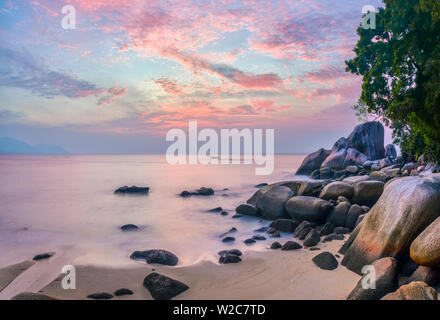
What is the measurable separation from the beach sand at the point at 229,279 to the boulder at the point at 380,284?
1.92ft

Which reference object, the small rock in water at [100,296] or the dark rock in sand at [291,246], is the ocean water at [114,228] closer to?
the dark rock in sand at [291,246]

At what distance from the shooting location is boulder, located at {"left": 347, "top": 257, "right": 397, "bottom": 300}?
16.7 ft

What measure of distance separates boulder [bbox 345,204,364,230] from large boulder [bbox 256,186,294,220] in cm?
315

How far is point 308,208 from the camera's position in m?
11.8

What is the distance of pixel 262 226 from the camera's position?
1269cm

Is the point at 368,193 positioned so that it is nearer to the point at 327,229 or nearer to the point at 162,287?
the point at 327,229

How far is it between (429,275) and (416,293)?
119cm

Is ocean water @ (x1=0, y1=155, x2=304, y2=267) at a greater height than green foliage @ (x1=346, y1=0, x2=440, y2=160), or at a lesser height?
A: lesser

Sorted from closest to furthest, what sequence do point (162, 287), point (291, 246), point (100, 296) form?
point (100, 296), point (162, 287), point (291, 246)

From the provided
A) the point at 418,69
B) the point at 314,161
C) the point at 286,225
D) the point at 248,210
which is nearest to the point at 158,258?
A: the point at 286,225

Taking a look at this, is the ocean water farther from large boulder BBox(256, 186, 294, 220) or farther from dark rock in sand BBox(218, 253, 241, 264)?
large boulder BBox(256, 186, 294, 220)

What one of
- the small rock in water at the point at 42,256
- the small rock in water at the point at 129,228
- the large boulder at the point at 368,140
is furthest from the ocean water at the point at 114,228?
the large boulder at the point at 368,140

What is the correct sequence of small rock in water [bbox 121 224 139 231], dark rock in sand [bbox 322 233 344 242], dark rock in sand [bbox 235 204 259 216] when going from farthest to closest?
dark rock in sand [bbox 235 204 259 216] → small rock in water [bbox 121 224 139 231] → dark rock in sand [bbox 322 233 344 242]

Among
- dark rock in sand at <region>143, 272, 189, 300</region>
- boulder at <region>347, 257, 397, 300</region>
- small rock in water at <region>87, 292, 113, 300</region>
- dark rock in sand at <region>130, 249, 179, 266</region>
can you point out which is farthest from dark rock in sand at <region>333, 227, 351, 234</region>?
small rock in water at <region>87, 292, 113, 300</region>
